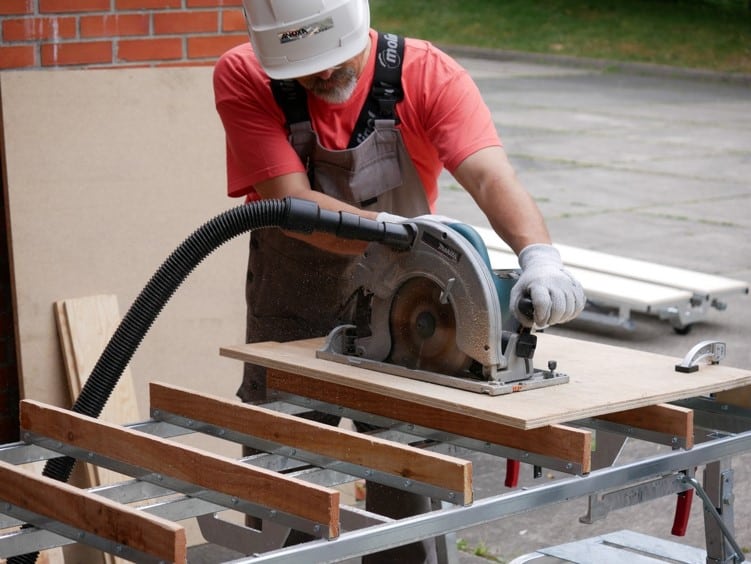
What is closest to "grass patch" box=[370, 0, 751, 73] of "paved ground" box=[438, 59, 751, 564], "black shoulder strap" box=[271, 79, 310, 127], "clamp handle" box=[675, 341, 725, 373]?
"paved ground" box=[438, 59, 751, 564]

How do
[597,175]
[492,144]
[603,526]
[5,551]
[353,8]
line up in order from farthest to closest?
[597,175]
[603,526]
[492,144]
[353,8]
[5,551]

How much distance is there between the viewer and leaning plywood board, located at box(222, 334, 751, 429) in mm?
2871

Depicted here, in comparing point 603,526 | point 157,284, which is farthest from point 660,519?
point 157,284

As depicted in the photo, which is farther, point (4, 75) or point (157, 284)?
point (4, 75)

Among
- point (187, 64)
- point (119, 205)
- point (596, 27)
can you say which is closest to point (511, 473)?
point (119, 205)

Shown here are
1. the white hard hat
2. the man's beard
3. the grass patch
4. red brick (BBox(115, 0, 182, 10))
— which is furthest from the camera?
the grass patch

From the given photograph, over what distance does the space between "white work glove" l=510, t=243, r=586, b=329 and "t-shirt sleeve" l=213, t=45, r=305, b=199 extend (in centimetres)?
89

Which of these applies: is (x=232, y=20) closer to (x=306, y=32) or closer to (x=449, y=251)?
(x=306, y=32)

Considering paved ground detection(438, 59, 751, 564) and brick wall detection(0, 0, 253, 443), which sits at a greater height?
brick wall detection(0, 0, 253, 443)

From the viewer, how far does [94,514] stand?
8.11 feet

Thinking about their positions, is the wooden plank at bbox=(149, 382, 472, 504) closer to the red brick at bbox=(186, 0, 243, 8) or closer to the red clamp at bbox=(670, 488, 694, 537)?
the red clamp at bbox=(670, 488, 694, 537)

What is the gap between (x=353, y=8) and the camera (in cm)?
341

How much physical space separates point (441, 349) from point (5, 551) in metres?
1.08

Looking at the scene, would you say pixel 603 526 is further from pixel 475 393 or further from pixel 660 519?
pixel 475 393
